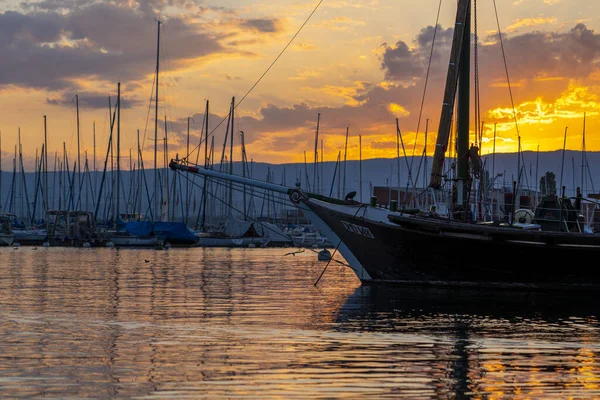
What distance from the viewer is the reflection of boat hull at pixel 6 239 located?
8716cm

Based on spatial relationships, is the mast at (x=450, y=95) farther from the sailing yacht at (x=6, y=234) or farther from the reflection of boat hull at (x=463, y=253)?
the sailing yacht at (x=6, y=234)

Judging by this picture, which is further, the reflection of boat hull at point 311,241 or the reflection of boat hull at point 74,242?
the reflection of boat hull at point 311,241

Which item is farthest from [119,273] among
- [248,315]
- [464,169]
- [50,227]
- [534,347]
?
[50,227]

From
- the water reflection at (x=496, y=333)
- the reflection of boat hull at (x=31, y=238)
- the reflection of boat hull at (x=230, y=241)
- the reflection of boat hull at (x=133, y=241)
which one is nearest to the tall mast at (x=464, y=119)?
the water reflection at (x=496, y=333)

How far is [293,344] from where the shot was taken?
17.2 m

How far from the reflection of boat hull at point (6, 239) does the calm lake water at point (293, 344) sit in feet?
191

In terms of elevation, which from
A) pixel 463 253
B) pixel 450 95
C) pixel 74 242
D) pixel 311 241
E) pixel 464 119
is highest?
pixel 450 95

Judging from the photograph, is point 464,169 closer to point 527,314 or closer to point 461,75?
point 461,75

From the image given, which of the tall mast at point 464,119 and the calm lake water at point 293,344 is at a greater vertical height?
the tall mast at point 464,119

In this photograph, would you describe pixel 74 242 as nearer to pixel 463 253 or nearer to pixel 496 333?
pixel 463 253

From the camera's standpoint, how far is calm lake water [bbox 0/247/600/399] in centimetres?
1303

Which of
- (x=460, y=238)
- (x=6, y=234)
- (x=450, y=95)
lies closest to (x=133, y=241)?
(x=6, y=234)

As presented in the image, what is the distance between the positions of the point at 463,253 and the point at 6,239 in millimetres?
66216

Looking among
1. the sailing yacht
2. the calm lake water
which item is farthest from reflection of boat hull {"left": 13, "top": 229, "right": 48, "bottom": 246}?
the calm lake water
